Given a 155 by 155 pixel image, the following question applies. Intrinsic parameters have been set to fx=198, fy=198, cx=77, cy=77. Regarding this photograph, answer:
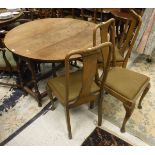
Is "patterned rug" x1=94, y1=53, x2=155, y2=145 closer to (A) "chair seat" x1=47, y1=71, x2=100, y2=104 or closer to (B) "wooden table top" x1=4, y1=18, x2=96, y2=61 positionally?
(A) "chair seat" x1=47, y1=71, x2=100, y2=104

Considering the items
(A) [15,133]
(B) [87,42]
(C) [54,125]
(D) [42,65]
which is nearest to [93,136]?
(C) [54,125]

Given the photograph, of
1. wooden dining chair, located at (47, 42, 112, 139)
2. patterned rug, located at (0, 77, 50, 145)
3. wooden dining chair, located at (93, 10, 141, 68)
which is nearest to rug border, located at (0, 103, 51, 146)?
patterned rug, located at (0, 77, 50, 145)

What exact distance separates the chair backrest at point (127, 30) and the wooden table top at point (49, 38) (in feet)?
1.24

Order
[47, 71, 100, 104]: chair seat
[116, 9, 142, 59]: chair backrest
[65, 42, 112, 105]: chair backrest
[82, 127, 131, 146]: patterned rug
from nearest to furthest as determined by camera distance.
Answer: [65, 42, 112, 105]: chair backrest, [47, 71, 100, 104]: chair seat, [82, 127, 131, 146]: patterned rug, [116, 9, 142, 59]: chair backrest

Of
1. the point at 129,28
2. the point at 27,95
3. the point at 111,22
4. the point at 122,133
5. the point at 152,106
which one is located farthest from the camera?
the point at 27,95

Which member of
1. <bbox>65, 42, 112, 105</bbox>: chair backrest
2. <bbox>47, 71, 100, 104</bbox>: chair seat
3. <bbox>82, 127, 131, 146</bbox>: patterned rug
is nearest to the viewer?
<bbox>65, 42, 112, 105</bbox>: chair backrest

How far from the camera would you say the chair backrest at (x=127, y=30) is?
2.00 metres

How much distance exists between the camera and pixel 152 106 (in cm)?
225

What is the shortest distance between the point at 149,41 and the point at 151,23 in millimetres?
250

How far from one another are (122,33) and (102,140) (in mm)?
1249

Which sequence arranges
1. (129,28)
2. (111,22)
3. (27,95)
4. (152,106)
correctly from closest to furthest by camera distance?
(111,22), (129,28), (152,106), (27,95)

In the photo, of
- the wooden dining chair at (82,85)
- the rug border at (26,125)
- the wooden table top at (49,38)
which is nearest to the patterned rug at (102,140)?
the wooden dining chair at (82,85)

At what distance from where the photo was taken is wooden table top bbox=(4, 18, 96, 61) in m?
1.83

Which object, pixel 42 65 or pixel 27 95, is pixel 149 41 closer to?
pixel 42 65
